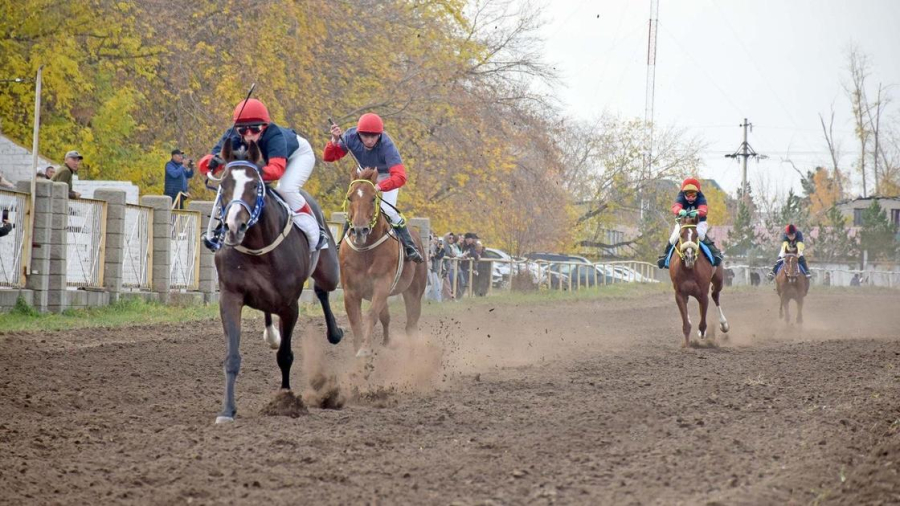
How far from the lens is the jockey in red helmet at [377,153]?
12320 millimetres

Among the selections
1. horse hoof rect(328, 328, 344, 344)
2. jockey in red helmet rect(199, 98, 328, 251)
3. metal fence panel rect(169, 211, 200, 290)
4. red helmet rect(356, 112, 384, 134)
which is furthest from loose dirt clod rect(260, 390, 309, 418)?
metal fence panel rect(169, 211, 200, 290)

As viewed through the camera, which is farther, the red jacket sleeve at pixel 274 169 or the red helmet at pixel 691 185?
the red helmet at pixel 691 185

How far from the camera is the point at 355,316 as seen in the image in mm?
12195

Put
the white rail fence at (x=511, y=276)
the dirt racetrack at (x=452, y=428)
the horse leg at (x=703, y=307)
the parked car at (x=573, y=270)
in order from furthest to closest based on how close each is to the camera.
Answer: the parked car at (x=573, y=270) → the white rail fence at (x=511, y=276) → the horse leg at (x=703, y=307) → the dirt racetrack at (x=452, y=428)

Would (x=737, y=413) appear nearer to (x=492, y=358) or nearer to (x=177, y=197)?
(x=492, y=358)

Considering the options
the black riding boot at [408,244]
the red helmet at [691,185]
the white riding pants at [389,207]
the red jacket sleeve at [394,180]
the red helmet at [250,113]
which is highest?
the red helmet at [691,185]

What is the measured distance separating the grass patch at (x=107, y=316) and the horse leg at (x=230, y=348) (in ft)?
22.9

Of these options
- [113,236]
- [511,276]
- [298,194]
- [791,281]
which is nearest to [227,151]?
[298,194]

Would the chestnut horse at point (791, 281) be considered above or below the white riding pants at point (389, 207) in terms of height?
below

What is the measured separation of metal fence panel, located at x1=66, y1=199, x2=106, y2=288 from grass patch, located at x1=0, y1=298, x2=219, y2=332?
0.52 metres

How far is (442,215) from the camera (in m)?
35.5

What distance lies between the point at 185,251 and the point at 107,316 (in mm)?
3826

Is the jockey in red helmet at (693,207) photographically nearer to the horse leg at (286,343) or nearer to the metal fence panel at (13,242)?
the horse leg at (286,343)

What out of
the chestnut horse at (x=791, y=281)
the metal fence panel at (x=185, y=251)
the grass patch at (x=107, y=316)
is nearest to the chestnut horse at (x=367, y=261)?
the grass patch at (x=107, y=316)
